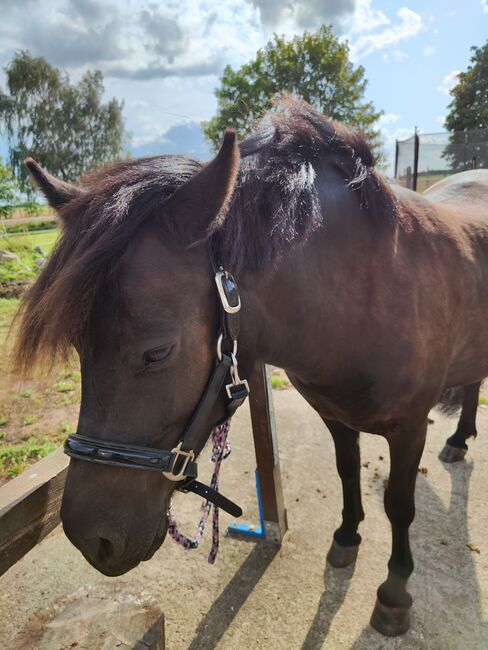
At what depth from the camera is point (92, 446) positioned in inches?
46.7

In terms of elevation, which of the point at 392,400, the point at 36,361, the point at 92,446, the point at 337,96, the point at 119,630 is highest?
the point at 337,96

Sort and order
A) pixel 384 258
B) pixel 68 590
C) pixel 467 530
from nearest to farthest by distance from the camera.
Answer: pixel 384 258
pixel 68 590
pixel 467 530

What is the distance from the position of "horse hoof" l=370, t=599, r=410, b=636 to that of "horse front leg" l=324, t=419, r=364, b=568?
398mm

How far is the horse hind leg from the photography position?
11.5 feet

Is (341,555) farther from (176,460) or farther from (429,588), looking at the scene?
(176,460)

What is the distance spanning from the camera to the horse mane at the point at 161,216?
1.17 metres

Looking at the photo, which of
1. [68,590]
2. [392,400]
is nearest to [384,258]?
[392,400]

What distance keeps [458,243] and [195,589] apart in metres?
2.39

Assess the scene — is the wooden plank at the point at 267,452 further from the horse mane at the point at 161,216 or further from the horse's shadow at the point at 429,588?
the horse mane at the point at 161,216

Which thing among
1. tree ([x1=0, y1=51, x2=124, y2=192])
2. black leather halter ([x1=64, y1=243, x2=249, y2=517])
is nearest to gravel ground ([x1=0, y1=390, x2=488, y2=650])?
black leather halter ([x1=64, y1=243, x2=249, y2=517])

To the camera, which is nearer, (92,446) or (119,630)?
(92,446)

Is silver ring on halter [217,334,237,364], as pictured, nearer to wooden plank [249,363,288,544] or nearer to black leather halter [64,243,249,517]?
black leather halter [64,243,249,517]

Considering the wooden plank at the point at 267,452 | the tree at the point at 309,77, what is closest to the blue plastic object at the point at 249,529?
the wooden plank at the point at 267,452

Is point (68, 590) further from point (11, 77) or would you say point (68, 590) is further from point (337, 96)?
point (11, 77)
